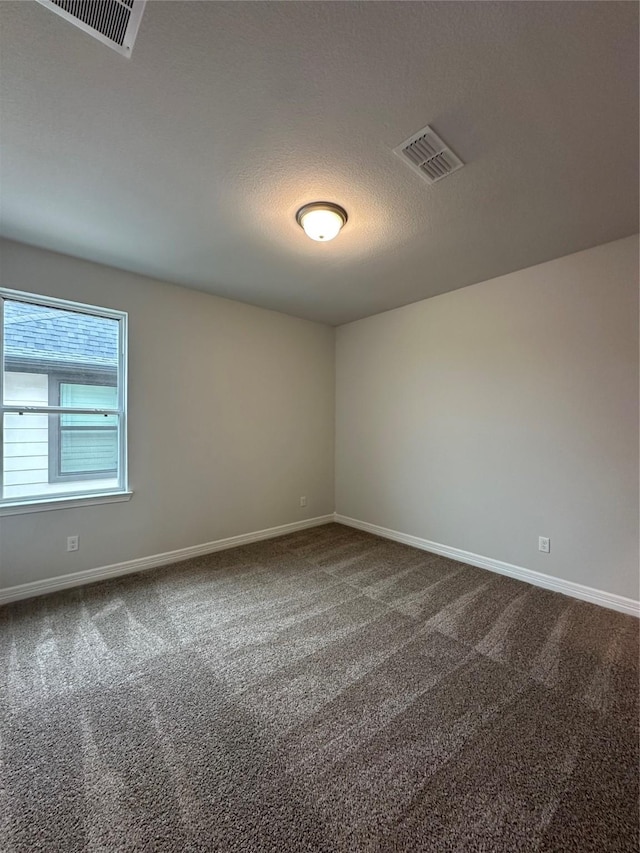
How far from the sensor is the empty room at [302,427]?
1.21 meters

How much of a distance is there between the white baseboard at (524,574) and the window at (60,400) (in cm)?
293

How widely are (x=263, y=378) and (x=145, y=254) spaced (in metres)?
1.66

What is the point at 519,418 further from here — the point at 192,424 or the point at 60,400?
the point at 60,400

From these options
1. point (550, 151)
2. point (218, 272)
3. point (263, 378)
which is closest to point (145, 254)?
point (218, 272)

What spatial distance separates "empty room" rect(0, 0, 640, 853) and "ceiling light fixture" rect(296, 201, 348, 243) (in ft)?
0.10

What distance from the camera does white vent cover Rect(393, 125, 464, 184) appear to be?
1617 millimetres

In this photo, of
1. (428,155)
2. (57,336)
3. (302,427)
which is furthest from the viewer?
(302,427)

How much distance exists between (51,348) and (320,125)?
2.65 meters

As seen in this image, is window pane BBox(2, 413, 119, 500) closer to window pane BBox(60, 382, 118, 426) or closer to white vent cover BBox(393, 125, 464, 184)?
window pane BBox(60, 382, 118, 426)

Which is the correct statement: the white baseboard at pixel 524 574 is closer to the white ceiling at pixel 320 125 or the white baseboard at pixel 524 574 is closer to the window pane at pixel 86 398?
the white ceiling at pixel 320 125

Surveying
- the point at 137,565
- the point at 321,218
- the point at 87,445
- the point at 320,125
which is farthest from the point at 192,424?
the point at 320,125

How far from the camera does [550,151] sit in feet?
5.52

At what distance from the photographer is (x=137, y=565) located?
10.2 feet

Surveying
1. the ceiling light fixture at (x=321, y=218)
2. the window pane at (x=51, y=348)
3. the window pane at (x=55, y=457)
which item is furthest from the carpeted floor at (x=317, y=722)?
the ceiling light fixture at (x=321, y=218)
